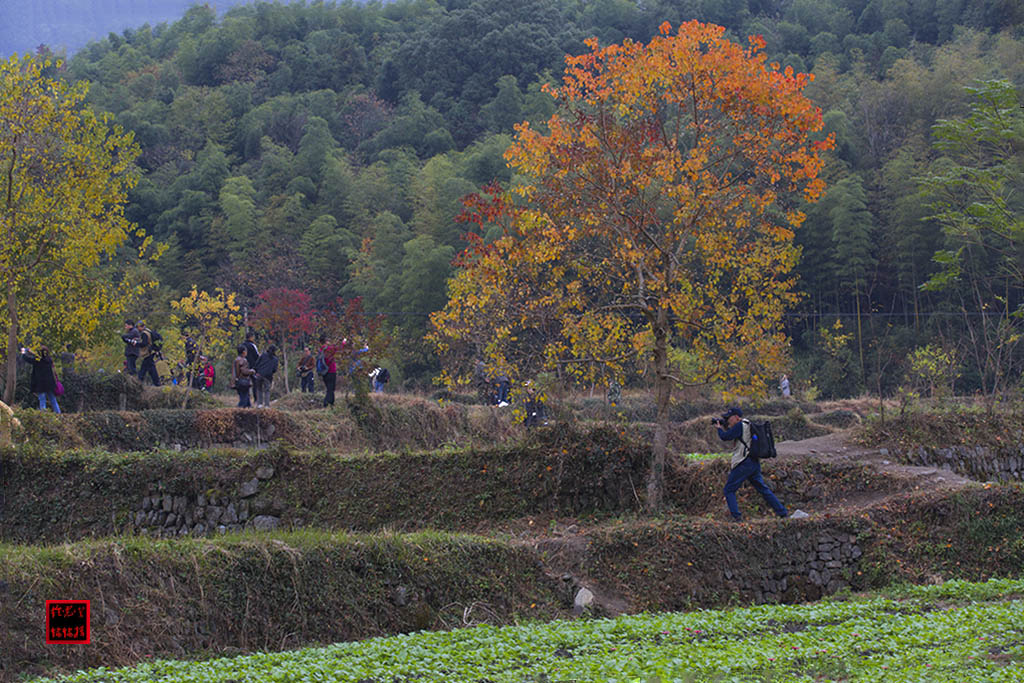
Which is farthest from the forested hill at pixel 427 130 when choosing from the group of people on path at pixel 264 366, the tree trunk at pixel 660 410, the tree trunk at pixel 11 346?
the tree trunk at pixel 11 346

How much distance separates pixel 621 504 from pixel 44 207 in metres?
13.4

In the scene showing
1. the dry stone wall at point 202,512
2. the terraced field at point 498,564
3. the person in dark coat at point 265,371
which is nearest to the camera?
the terraced field at point 498,564

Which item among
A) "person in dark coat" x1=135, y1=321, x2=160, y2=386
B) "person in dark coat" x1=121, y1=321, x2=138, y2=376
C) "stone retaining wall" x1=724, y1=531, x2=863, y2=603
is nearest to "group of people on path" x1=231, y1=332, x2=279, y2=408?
"person in dark coat" x1=135, y1=321, x2=160, y2=386

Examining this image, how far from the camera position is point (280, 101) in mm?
88500

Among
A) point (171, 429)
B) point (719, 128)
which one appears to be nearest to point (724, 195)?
point (719, 128)

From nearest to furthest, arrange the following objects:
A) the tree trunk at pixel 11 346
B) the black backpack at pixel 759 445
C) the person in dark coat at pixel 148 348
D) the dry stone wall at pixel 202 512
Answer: the black backpack at pixel 759 445 → the dry stone wall at pixel 202 512 → the tree trunk at pixel 11 346 → the person in dark coat at pixel 148 348

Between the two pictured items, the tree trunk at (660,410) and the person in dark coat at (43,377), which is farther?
the person in dark coat at (43,377)

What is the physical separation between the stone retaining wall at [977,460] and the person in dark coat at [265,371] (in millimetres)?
14488

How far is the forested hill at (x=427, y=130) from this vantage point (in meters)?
54.6

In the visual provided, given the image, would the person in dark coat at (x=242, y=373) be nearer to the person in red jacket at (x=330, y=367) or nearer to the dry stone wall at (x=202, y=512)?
the person in red jacket at (x=330, y=367)

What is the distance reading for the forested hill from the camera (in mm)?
54562

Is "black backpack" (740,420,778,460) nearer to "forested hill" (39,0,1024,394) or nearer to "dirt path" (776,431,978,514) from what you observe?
"dirt path" (776,431,978,514)

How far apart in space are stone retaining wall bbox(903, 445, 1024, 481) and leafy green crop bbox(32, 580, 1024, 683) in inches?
293

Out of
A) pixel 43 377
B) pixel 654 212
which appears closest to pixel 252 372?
pixel 43 377
